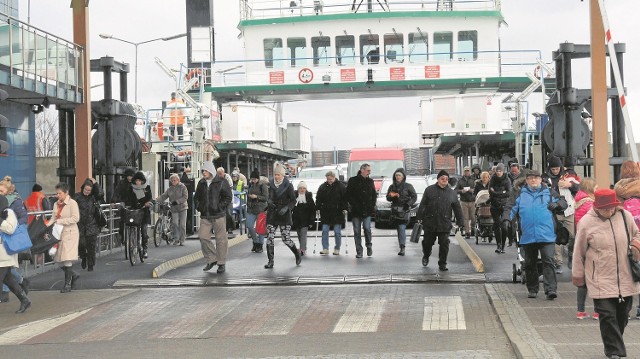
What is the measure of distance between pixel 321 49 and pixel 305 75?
5.56 ft

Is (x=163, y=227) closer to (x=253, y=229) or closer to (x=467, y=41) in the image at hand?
(x=253, y=229)

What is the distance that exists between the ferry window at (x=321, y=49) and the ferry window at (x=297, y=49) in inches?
14.1

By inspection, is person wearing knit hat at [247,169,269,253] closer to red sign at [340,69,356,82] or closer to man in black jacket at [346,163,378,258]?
man in black jacket at [346,163,378,258]

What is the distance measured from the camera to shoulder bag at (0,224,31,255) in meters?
13.0

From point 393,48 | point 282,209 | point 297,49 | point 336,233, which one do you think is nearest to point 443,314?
point 282,209

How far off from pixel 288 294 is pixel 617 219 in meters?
6.54

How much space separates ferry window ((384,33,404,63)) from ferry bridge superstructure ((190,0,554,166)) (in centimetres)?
4

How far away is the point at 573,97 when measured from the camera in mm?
18250

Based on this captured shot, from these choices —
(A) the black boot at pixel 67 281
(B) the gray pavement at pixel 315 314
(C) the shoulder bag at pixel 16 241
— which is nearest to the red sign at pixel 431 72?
(B) the gray pavement at pixel 315 314

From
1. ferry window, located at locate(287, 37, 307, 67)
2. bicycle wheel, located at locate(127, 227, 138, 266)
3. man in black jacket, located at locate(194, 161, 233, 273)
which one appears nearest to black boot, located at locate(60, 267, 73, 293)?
man in black jacket, located at locate(194, 161, 233, 273)

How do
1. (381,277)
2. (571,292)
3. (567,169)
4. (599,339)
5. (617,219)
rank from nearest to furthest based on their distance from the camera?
(617,219) < (599,339) < (571,292) < (381,277) < (567,169)

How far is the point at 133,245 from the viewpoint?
18.9 m

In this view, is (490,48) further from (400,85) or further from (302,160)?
(302,160)

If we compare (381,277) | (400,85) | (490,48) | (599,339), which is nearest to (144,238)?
(381,277)
